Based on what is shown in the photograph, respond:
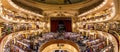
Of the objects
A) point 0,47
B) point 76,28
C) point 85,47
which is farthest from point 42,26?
point 0,47

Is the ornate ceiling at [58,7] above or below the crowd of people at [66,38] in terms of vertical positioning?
above

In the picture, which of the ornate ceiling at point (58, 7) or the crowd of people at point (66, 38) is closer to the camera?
the crowd of people at point (66, 38)

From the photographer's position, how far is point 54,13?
22078 millimetres

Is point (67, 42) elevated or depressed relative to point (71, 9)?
depressed

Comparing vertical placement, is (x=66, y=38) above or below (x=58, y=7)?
below

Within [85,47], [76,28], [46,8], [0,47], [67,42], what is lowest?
[0,47]

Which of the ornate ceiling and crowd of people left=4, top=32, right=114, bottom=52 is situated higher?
the ornate ceiling

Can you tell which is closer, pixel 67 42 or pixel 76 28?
pixel 67 42

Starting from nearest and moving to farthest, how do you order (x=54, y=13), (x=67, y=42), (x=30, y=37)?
(x=67, y=42) → (x=30, y=37) → (x=54, y=13)

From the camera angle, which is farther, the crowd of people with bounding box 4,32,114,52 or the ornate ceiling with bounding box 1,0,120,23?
the ornate ceiling with bounding box 1,0,120,23

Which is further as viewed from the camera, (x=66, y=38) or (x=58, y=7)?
(x=58, y=7)

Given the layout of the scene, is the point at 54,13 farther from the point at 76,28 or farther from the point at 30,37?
the point at 30,37

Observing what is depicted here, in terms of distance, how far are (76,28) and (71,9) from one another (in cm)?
244

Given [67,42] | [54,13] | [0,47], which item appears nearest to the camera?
[0,47]
